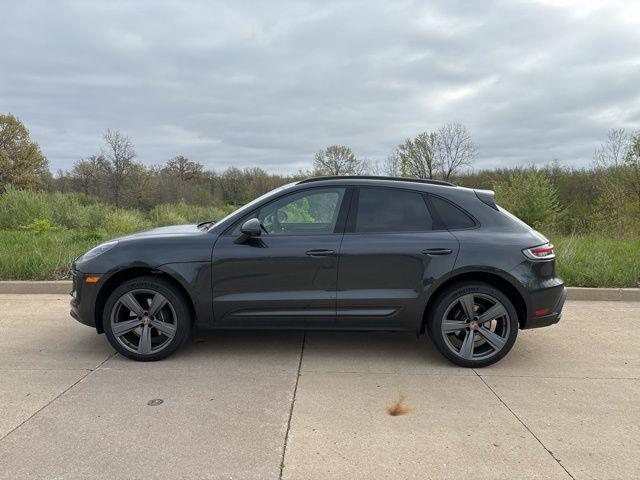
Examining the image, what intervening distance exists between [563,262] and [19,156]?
154ft

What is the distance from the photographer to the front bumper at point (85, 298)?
4262 mm

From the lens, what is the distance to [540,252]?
165 inches

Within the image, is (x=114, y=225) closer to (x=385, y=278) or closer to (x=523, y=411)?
(x=385, y=278)

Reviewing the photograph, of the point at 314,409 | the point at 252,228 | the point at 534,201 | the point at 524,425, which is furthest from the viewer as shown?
the point at 534,201

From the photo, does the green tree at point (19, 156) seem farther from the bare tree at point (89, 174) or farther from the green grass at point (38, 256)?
the green grass at point (38, 256)

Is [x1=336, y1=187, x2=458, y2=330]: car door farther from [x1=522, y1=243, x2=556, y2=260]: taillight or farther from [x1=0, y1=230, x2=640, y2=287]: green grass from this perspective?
[x1=0, y1=230, x2=640, y2=287]: green grass

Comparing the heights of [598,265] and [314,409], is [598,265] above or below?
above

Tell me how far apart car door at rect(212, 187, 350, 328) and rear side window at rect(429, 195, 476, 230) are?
92 cm

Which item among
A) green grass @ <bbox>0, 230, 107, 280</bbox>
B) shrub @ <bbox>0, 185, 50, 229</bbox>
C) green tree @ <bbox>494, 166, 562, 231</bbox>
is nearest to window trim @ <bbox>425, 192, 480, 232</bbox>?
green grass @ <bbox>0, 230, 107, 280</bbox>

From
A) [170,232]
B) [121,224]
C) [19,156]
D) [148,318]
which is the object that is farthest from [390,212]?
[19,156]

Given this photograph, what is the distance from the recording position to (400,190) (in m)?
4.41

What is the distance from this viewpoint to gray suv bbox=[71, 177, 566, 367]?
4.17 meters

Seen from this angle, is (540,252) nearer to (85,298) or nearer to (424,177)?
(85,298)

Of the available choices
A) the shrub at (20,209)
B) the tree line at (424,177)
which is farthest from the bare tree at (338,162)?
the shrub at (20,209)
